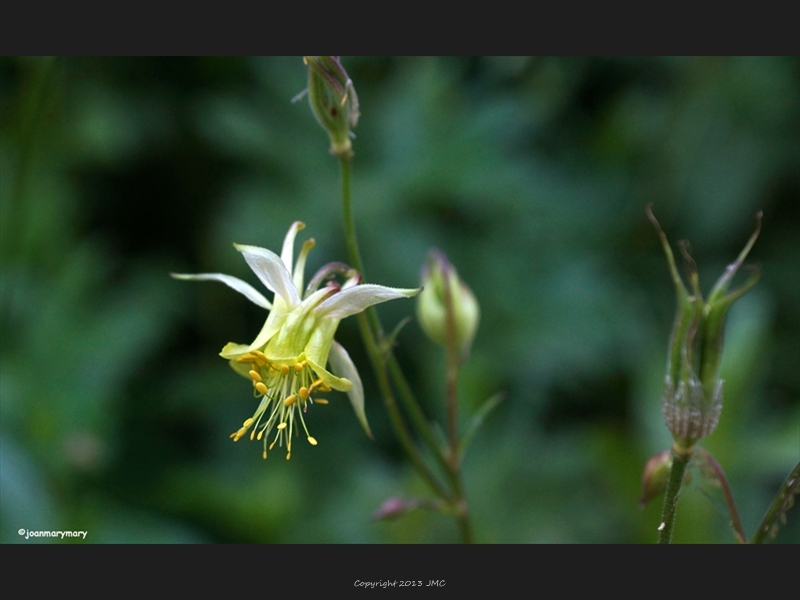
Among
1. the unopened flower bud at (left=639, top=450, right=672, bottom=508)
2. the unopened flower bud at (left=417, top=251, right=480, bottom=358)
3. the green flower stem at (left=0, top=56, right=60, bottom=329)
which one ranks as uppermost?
the green flower stem at (left=0, top=56, right=60, bottom=329)

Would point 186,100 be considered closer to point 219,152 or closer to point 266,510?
point 219,152

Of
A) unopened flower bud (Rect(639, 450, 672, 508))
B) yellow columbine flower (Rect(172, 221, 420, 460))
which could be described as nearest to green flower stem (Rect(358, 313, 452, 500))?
yellow columbine flower (Rect(172, 221, 420, 460))

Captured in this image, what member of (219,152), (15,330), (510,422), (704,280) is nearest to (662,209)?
(704,280)

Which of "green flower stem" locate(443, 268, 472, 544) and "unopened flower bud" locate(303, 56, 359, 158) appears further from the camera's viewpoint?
"green flower stem" locate(443, 268, 472, 544)

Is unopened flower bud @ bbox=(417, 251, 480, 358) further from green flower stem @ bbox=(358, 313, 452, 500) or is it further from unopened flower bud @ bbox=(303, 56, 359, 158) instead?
unopened flower bud @ bbox=(303, 56, 359, 158)

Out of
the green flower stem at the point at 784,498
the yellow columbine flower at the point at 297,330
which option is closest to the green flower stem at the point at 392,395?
the yellow columbine flower at the point at 297,330

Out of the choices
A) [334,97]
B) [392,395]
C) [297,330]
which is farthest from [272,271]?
[392,395]

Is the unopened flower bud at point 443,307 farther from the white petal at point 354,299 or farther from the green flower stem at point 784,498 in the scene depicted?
the green flower stem at point 784,498
